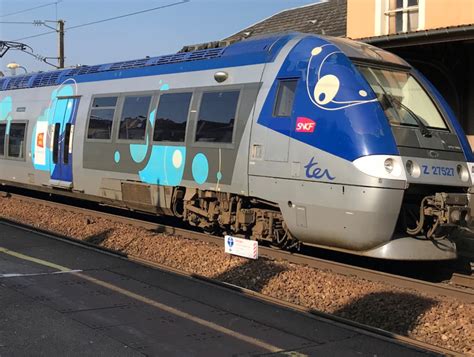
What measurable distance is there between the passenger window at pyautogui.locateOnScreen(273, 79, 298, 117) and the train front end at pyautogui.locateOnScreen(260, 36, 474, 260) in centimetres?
10

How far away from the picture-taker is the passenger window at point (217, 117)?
8.79m

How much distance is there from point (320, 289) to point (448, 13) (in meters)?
8.68

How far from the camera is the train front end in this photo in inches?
274

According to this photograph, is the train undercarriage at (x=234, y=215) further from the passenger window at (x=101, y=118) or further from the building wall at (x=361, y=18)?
the building wall at (x=361, y=18)

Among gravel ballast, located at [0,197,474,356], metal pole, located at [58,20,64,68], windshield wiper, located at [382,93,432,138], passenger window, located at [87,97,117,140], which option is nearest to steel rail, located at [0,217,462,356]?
gravel ballast, located at [0,197,474,356]

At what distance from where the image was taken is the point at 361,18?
15008 mm

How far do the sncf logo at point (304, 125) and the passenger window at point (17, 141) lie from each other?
9.13 meters

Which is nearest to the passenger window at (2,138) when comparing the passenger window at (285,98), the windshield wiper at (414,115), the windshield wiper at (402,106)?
the passenger window at (285,98)

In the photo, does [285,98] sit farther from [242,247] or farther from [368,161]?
[242,247]

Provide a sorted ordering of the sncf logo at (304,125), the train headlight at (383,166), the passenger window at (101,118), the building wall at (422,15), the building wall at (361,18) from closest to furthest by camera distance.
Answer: the train headlight at (383,166), the sncf logo at (304,125), the passenger window at (101,118), the building wall at (422,15), the building wall at (361,18)

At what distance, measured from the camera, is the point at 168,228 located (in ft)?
35.2

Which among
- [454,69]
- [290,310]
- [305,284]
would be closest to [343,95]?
[305,284]

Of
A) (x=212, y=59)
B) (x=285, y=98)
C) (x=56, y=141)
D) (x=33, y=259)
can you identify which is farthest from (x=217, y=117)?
(x=56, y=141)

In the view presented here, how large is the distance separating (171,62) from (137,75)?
100 centimetres
